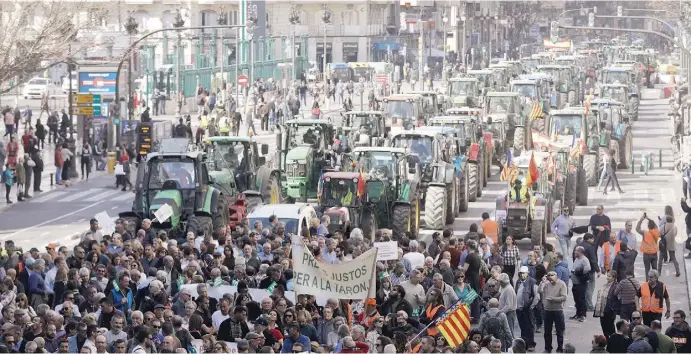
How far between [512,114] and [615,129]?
4.67m

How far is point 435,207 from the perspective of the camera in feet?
124

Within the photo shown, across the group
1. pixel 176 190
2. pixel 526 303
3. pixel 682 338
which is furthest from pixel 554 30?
pixel 682 338

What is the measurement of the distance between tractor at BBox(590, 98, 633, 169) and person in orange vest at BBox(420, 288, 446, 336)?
2760 centimetres

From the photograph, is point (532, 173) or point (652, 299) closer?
point (652, 299)

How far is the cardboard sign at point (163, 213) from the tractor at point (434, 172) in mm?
8086

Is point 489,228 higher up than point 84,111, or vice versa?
point 84,111

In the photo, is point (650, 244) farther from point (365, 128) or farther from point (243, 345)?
point (365, 128)

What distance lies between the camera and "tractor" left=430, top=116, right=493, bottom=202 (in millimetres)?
44188

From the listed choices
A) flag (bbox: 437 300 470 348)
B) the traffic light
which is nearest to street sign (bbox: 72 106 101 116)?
the traffic light

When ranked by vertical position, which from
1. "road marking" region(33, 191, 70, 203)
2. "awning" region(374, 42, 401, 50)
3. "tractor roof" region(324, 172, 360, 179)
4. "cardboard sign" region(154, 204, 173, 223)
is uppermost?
"awning" region(374, 42, 401, 50)

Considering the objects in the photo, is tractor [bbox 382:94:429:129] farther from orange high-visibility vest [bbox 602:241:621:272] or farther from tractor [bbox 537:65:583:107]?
orange high-visibility vest [bbox 602:241:621:272]

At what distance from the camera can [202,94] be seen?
7606 cm

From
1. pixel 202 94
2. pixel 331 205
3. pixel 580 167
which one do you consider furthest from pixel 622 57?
pixel 331 205

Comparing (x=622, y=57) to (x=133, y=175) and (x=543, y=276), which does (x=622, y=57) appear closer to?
(x=133, y=175)
